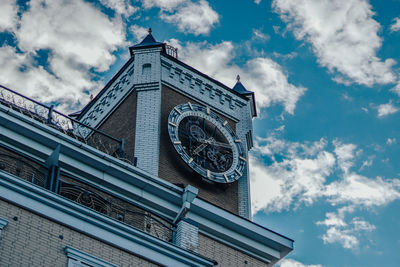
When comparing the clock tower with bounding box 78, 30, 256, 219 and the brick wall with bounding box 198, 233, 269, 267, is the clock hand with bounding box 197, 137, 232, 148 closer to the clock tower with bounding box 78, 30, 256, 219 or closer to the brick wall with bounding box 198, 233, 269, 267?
the clock tower with bounding box 78, 30, 256, 219

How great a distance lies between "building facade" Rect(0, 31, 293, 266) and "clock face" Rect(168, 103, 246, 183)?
1.9 inches

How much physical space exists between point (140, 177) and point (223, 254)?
3.56 metres

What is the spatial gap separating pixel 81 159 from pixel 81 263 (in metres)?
3.96

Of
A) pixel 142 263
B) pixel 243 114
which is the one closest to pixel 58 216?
pixel 142 263

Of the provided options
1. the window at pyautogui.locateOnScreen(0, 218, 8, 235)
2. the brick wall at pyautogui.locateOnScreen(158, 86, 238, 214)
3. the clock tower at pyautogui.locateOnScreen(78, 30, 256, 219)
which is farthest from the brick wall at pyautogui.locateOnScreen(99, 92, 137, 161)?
the window at pyautogui.locateOnScreen(0, 218, 8, 235)

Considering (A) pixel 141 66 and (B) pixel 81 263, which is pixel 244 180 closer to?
(A) pixel 141 66

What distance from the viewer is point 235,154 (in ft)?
95.0

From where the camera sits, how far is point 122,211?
69.3 feet

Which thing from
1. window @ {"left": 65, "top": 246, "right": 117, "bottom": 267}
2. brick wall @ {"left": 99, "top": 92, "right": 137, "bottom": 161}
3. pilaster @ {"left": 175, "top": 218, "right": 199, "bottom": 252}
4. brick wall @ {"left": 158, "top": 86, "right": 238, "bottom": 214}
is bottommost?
window @ {"left": 65, "top": 246, "right": 117, "bottom": 267}

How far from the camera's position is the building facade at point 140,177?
58.0ft

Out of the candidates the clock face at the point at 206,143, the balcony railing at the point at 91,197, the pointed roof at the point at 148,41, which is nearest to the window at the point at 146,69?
the pointed roof at the point at 148,41

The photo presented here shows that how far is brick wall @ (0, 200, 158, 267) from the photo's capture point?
54.8 ft

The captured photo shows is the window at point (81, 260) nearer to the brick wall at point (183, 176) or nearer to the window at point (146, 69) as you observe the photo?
the brick wall at point (183, 176)

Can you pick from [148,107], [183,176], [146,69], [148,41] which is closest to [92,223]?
[183,176]
